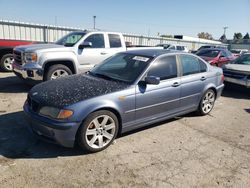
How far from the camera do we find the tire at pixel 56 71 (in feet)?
22.3

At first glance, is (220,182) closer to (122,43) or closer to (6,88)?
(122,43)

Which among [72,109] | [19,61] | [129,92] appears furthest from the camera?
[19,61]

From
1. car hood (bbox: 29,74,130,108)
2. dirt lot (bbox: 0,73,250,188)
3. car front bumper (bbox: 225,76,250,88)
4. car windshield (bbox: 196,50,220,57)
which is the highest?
car windshield (bbox: 196,50,220,57)

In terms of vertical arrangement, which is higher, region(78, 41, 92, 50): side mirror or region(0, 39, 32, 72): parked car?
region(78, 41, 92, 50): side mirror

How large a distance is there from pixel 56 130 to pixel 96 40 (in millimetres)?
4931

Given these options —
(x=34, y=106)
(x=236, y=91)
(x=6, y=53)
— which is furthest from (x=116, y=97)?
(x=6, y=53)

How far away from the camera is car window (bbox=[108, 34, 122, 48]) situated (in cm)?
802

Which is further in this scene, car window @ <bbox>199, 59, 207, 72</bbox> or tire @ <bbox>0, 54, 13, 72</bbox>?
tire @ <bbox>0, 54, 13, 72</bbox>

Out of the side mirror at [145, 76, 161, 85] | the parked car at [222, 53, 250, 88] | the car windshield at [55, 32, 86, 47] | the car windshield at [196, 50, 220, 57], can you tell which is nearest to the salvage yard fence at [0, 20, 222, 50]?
the car windshield at [55, 32, 86, 47]

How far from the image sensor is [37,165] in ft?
10.9

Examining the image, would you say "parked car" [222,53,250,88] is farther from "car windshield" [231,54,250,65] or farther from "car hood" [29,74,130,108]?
"car hood" [29,74,130,108]

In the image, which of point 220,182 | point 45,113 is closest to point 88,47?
point 45,113

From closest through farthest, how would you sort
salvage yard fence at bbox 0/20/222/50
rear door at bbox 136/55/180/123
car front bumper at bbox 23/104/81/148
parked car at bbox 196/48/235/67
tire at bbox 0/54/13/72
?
car front bumper at bbox 23/104/81/148
rear door at bbox 136/55/180/123
tire at bbox 0/54/13/72
parked car at bbox 196/48/235/67
salvage yard fence at bbox 0/20/222/50

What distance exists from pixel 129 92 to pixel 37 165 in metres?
1.77
